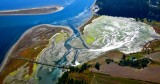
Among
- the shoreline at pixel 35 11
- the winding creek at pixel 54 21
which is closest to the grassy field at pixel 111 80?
the winding creek at pixel 54 21

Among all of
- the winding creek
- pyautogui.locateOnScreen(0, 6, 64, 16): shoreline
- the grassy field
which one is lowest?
the grassy field

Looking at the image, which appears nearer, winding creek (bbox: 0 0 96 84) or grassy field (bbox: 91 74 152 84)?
grassy field (bbox: 91 74 152 84)

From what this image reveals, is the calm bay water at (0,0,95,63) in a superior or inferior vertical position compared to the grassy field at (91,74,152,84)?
superior

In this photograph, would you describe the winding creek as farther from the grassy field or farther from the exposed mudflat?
the grassy field

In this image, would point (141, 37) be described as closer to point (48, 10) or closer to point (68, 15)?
point (68, 15)

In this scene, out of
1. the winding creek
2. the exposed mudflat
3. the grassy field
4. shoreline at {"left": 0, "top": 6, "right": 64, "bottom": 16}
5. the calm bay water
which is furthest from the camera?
shoreline at {"left": 0, "top": 6, "right": 64, "bottom": 16}

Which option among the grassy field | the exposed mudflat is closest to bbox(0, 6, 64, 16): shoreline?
the exposed mudflat

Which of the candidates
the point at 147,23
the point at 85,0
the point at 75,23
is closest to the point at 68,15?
the point at 75,23

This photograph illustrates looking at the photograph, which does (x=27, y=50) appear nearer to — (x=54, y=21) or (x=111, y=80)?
(x=54, y=21)

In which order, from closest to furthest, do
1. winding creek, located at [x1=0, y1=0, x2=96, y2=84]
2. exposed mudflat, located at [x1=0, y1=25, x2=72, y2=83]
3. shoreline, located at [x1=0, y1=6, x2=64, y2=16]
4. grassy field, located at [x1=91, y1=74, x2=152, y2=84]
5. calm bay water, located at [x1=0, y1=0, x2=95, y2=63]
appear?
1. grassy field, located at [x1=91, y1=74, x2=152, y2=84]
2. exposed mudflat, located at [x1=0, y1=25, x2=72, y2=83]
3. winding creek, located at [x1=0, y1=0, x2=96, y2=84]
4. calm bay water, located at [x1=0, y1=0, x2=95, y2=63]
5. shoreline, located at [x1=0, y1=6, x2=64, y2=16]
